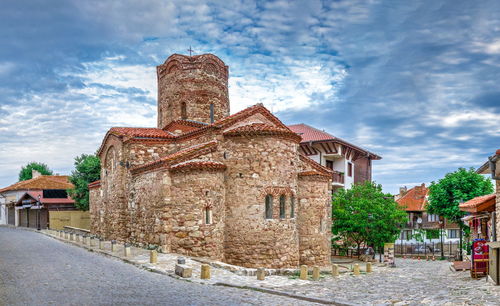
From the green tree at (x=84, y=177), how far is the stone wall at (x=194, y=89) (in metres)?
11.9

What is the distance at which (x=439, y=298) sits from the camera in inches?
418

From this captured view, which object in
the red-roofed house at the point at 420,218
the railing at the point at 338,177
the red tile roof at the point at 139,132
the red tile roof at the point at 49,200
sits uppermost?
the red tile roof at the point at 139,132

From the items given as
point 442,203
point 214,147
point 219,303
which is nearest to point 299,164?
point 214,147

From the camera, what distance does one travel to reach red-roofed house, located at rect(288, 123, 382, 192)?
106 feet

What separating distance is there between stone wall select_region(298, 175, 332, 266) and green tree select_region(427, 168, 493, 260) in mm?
12799

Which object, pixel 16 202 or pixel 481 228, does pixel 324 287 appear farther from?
pixel 16 202

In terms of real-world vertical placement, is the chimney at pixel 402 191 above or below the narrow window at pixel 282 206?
below

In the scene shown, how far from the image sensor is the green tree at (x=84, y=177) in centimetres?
3550

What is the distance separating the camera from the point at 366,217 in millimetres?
26047

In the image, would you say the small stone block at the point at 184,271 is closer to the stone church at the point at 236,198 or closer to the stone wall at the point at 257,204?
the stone church at the point at 236,198

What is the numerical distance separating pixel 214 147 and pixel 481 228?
39.6 ft

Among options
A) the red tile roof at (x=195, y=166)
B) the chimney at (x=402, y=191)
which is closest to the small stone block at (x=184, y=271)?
the red tile roof at (x=195, y=166)

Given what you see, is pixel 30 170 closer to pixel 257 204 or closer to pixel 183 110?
pixel 183 110

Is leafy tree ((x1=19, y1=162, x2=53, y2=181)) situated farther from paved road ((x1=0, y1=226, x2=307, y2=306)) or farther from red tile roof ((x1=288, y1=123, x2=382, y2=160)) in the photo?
paved road ((x1=0, y1=226, x2=307, y2=306))
